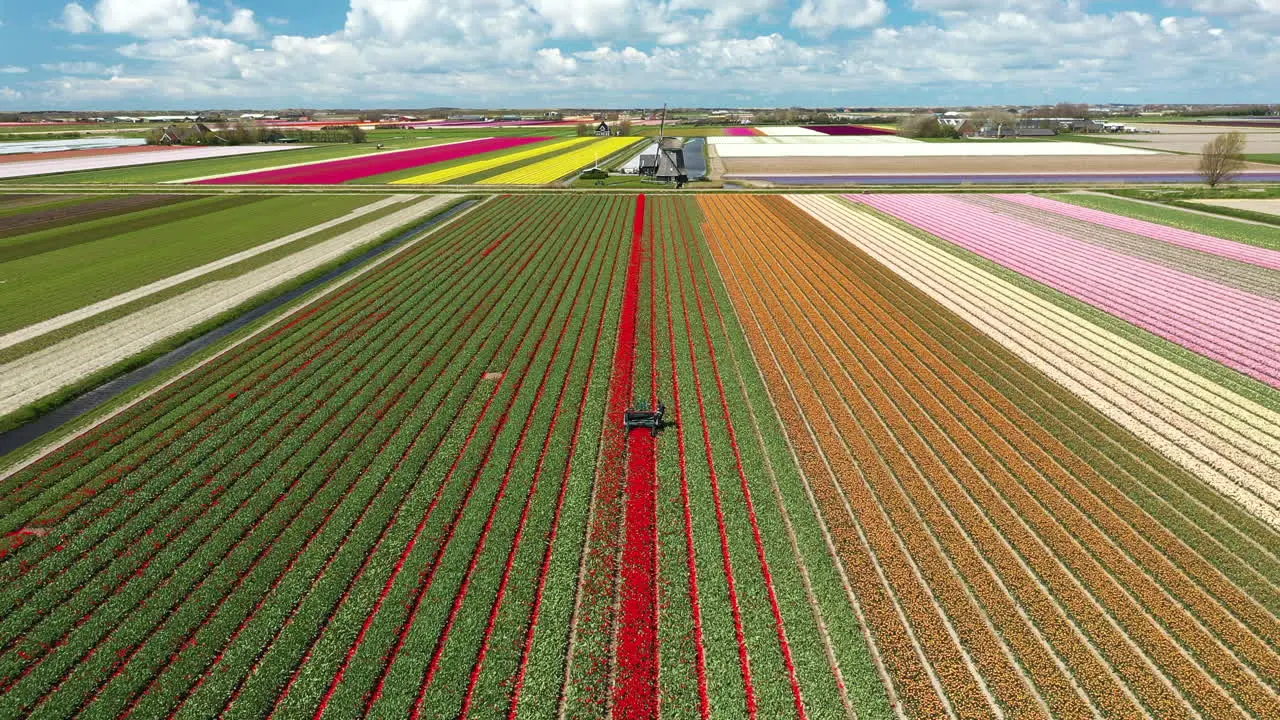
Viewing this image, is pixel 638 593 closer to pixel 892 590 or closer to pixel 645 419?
pixel 892 590

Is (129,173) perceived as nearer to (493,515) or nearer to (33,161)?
(33,161)

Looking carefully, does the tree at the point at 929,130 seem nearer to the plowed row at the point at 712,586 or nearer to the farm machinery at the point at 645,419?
the plowed row at the point at 712,586

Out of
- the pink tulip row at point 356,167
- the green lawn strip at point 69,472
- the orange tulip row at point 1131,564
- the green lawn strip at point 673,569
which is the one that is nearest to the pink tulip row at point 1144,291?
the orange tulip row at point 1131,564

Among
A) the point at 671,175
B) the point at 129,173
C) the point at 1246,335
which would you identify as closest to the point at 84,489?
the point at 1246,335

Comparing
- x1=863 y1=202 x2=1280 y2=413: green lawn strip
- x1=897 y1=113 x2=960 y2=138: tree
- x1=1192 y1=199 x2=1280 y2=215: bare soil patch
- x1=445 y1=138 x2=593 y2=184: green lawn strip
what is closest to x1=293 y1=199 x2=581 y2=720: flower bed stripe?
x1=863 y1=202 x2=1280 y2=413: green lawn strip

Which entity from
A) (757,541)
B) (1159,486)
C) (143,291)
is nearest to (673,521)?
(757,541)
